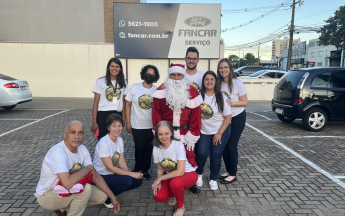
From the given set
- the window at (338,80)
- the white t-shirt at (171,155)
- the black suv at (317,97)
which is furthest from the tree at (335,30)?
the white t-shirt at (171,155)

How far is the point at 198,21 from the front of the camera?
13867 millimetres

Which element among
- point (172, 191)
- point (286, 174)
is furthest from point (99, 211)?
point (286, 174)

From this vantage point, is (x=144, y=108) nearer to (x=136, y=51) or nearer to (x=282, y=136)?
(x=282, y=136)

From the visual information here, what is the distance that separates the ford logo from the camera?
45.4 feet

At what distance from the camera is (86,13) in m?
14.3

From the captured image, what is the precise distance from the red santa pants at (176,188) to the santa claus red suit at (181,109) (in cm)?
33

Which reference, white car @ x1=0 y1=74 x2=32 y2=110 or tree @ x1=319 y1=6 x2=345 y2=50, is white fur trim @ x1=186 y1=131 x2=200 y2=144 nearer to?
white car @ x1=0 y1=74 x2=32 y2=110

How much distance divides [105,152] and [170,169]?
814 mm

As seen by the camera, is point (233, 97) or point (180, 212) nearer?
point (180, 212)

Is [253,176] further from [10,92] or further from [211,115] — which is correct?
[10,92]

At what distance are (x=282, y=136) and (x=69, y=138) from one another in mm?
5674

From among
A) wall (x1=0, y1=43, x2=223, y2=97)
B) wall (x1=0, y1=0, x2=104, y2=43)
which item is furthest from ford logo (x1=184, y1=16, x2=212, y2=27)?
wall (x1=0, y1=0, x2=104, y2=43)

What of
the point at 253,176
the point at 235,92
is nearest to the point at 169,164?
the point at 235,92

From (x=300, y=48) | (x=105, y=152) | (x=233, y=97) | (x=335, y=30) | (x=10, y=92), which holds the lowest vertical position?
(x=105, y=152)
